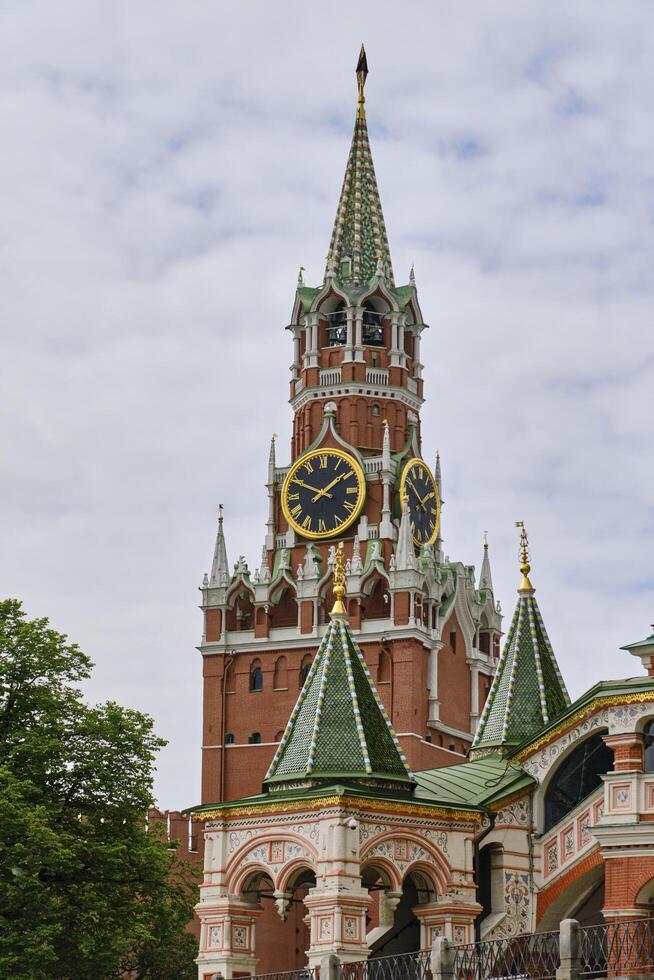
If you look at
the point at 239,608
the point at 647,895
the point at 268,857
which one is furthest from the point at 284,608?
the point at 647,895

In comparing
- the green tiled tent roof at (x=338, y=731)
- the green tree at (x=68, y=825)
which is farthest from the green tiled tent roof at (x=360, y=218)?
the green tiled tent roof at (x=338, y=731)

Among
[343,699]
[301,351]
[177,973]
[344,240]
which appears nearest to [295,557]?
[301,351]

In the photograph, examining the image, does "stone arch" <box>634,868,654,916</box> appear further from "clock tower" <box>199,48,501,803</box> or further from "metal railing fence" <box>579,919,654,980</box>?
"clock tower" <box>199,48,501,803</box>

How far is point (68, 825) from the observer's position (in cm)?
4497

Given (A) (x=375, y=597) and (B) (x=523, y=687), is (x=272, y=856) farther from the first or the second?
(A) (x=375, y=597)

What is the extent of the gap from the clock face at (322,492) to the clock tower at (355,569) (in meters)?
0.06

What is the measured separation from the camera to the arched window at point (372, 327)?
89375 mm

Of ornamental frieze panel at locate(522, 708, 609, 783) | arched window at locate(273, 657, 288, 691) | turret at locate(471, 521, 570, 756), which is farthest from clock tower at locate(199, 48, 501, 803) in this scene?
ornamental frieze panel at locate(522, 708, 609, 783)

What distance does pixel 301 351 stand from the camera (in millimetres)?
90188

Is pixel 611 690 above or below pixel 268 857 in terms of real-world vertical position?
above

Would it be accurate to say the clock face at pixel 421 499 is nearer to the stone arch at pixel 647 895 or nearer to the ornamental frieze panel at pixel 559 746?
the ornamental frieze panel at pixel 559 746

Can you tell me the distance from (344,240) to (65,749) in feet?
167

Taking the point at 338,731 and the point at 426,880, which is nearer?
the point at 426,880

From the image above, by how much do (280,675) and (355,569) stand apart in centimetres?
549
